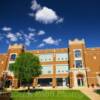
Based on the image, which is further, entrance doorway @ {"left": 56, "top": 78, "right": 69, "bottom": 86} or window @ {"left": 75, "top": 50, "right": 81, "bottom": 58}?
entrance doorway @ {"left": 56, "top": 78, "right": 69, "bottom": 86}

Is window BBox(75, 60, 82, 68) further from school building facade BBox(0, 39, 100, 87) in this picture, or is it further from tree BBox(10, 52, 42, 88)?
tree BBox(10, 52, 42, 88)

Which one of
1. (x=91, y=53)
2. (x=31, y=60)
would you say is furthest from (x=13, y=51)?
(x=91, y=53)

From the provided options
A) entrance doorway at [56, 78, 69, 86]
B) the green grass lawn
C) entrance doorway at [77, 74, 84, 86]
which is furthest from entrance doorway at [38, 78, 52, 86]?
the green grass lawn

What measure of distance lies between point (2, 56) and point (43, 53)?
13987mm

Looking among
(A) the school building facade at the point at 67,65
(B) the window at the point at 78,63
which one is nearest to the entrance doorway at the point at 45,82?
(A) the school building facade at the point at 67,65

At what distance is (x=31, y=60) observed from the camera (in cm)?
3906

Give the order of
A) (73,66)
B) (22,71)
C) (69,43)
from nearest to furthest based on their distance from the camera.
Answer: (22,71)
(73,66)
(69,43)

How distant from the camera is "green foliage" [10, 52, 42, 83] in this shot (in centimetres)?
3778

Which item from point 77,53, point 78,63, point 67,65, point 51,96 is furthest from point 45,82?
point 51,96

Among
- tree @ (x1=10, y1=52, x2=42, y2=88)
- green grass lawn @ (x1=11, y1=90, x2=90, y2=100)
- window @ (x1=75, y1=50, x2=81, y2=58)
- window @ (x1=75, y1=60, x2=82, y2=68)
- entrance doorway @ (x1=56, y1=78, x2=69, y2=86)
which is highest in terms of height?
window @ (x1=75, y1=50, x2=81, y2=58)

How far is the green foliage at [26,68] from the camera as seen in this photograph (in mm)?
37781

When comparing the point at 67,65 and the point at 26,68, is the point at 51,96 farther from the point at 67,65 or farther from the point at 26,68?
the point at 67,65

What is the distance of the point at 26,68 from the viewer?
37.8 m

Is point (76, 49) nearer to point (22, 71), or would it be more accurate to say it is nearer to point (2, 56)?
point (22, 71)
